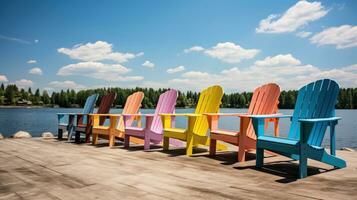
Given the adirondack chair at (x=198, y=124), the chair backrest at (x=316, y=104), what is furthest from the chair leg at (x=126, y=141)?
the chair backrest at (x=316, y=104)

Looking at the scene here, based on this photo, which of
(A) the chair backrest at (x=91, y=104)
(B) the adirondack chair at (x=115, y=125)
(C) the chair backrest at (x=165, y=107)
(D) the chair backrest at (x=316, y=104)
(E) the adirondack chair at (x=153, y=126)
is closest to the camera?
(D) the chair backrest at (x=316, y=104)

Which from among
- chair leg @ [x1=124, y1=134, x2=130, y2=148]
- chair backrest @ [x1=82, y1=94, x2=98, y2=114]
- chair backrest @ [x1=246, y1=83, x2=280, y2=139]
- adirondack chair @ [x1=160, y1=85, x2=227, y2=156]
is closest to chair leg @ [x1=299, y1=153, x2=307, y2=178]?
chair backrest @ [x1=246, y1=83, x2=280, y2=139]

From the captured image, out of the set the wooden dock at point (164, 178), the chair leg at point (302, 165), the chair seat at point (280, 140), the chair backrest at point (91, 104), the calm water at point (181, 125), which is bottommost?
the calm water at point (181, 125)

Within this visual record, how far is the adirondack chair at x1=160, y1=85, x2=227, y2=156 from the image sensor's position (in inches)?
187

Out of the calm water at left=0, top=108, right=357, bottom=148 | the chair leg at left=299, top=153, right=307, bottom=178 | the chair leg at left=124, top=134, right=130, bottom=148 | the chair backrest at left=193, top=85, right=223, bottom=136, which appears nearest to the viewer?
the chair leg at left=299, top=153, right=307, bottom=178

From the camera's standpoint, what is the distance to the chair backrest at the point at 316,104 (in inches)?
143

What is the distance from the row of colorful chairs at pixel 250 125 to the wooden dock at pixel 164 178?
283 mm

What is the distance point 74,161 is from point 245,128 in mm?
2510

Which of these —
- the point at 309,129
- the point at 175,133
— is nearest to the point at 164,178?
the point at 309,129

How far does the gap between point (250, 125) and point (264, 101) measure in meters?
0.47

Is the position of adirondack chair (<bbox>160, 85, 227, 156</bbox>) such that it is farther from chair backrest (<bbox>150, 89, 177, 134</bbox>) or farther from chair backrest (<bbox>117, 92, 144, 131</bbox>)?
chair backrest (<bbox>117, 92, 144, 131</bbox>)

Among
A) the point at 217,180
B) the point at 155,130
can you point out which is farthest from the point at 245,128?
the point at 155,130

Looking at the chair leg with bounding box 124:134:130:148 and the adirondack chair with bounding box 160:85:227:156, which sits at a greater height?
the adirondack chair with bounding box 160:85:227:156

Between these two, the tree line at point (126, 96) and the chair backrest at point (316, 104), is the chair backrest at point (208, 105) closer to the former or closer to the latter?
the chair backrest at point (316, 104)
